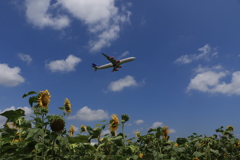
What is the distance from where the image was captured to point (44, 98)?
3371 millimetres

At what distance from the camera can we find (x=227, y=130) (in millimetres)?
5227

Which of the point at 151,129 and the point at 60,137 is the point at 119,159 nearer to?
the point at 60,137

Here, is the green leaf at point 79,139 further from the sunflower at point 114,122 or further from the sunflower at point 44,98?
the sunflower at point 114,122

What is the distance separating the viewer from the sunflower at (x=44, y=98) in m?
3.27

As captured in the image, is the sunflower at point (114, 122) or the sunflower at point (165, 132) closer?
the sunflower at point (114, 122)

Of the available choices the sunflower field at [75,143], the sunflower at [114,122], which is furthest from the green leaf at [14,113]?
the sunflower at [114,122]

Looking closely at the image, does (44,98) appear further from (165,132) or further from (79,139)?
(165,132)

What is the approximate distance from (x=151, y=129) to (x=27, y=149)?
1.94 metres

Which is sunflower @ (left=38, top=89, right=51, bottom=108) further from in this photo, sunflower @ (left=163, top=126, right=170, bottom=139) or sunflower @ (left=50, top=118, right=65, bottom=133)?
sunflower @ (left=163, top=126, right=170, bottom=139)

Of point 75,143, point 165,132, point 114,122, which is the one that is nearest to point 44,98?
point 75,143

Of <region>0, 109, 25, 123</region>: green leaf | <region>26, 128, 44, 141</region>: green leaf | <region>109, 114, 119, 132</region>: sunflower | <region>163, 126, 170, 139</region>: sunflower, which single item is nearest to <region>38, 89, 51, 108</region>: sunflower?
<region>0, 109, 25, 123</region>: green leaf

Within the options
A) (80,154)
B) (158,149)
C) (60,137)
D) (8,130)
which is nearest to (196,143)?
(158,149)

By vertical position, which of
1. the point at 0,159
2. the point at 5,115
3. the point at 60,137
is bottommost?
the point at 0,159

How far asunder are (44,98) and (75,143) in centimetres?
77
